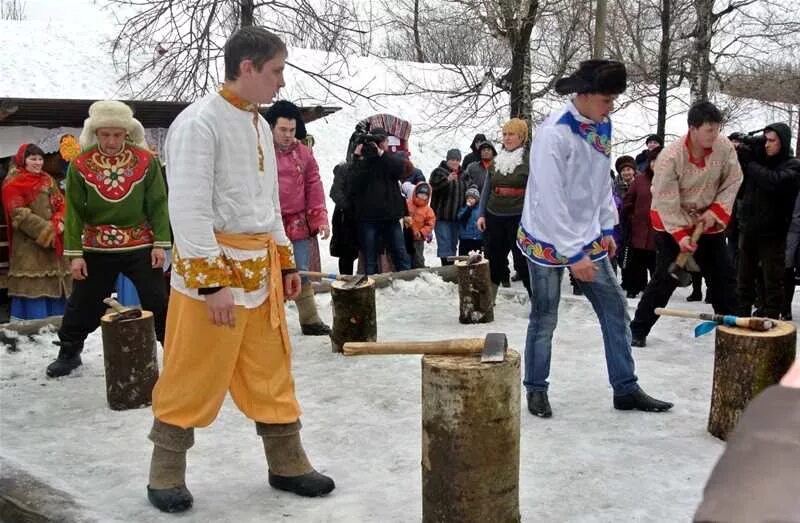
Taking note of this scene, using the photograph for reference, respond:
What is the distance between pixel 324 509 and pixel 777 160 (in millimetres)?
5553

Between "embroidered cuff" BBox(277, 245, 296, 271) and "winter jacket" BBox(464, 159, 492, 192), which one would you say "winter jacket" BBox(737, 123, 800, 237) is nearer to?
"winter jacket" BBox(464, 159, 492, 192)

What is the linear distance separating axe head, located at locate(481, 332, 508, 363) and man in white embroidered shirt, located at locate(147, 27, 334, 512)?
2.94ft

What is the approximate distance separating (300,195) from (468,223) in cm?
458

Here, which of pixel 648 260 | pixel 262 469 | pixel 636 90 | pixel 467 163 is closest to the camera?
pixel 262 469

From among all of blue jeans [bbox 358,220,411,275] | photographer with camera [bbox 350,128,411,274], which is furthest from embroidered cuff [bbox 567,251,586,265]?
blue jeans [bbox 358,220,411,275]

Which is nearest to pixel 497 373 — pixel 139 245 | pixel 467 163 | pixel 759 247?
pixel 139 245

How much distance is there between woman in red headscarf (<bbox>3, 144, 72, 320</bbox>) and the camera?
7.95 m

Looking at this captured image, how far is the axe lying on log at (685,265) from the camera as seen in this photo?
5793 mm

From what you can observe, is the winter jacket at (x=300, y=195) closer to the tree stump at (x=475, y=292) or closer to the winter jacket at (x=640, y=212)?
the tree stump at (x=475, y=292)

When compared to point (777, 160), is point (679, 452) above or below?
below

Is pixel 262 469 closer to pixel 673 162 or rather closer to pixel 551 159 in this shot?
pixel 551 159

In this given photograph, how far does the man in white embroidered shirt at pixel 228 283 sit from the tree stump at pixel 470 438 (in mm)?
715

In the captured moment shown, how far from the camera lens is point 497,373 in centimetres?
317

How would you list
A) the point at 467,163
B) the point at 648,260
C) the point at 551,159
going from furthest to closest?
the point at 467,163, the point at 648,260, the point at 551,159
